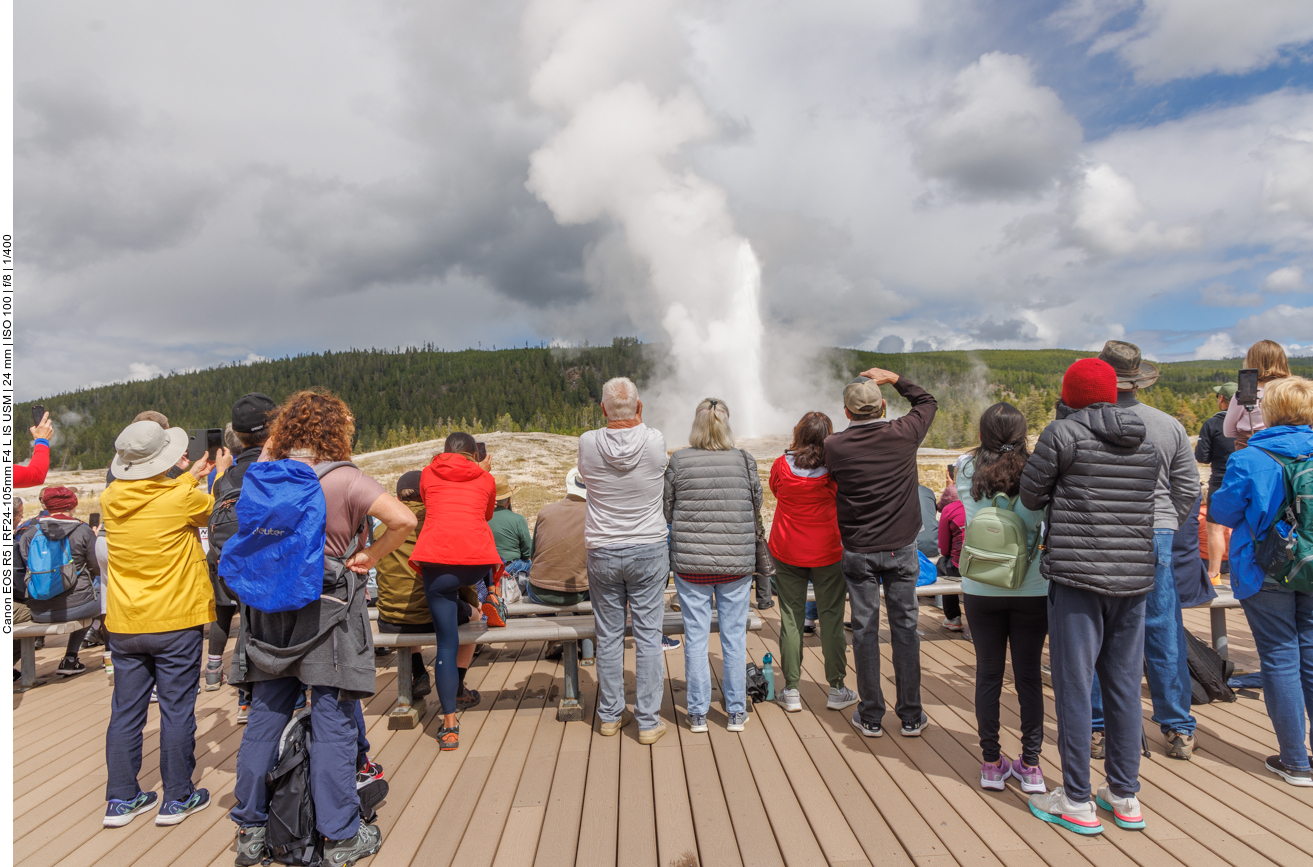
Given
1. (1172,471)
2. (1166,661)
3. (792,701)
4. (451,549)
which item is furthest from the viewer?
(792,701)

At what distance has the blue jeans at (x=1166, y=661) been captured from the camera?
3.60 m

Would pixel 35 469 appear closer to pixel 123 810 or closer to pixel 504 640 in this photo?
pixel 123 810

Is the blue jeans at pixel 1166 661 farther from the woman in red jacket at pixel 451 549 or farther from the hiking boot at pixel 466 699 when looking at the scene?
the hiking boot at pixel 466 699

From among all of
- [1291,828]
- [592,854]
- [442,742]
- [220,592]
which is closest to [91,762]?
[220,592]

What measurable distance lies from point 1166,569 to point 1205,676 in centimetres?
133

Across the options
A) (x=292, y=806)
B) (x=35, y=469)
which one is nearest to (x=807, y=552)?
(x=292, y=806)

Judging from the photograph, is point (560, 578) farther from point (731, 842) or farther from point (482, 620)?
point (731, 842)

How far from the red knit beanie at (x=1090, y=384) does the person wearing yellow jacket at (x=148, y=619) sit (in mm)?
4207

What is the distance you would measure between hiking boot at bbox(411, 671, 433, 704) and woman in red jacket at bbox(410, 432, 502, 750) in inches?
26.4

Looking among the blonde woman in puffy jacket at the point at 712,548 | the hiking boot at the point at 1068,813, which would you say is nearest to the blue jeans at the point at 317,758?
the blonde woman in puffy jacket at the point at 712,548

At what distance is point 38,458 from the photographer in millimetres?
3820

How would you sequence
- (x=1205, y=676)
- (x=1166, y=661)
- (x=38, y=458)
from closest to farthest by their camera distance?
(x=1166, y=661) → (x=38, y=458) → (x=1205, y=676)

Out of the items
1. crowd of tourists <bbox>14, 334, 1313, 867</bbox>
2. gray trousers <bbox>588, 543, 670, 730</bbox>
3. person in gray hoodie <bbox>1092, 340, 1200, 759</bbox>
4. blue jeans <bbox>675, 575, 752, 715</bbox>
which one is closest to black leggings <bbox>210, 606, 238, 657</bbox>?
crowd of tourists <bbox>14, 334, 1313, 867</bbox>

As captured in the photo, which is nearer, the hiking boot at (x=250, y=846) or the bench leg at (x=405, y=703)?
the hiking boot at (x=250, y=846)
